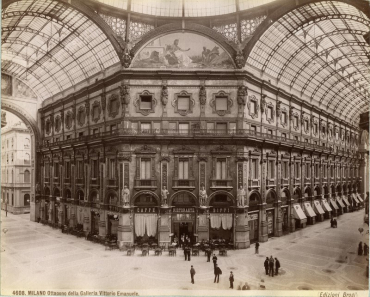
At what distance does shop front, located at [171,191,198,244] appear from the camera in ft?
125

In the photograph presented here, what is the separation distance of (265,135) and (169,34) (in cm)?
1691

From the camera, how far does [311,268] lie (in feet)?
99.8

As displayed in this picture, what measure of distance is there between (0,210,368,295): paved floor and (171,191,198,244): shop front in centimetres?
280

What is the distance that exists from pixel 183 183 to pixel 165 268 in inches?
414

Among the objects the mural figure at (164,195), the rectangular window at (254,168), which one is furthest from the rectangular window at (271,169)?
the mural figure at (164,195)

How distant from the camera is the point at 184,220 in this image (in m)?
38.3

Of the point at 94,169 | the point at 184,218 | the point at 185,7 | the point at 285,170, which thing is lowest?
the point at 184,218

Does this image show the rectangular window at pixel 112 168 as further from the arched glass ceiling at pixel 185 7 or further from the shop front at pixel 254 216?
the arched glass ceiling at pixel 185 7

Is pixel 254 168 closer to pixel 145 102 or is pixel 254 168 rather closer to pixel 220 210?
pixel 220 210

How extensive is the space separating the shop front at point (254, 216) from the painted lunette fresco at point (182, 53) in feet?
52.9

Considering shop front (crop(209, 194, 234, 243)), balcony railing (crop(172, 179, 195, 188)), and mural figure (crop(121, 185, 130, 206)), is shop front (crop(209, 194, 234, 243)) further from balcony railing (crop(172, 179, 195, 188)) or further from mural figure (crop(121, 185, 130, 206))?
mural figure (crop(121, 185, 130, 206))

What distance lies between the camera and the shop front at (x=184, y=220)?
125 ft

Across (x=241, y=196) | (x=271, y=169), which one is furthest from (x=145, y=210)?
(x=271, y=169)

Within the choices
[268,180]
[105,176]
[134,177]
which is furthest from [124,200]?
[268,180]
